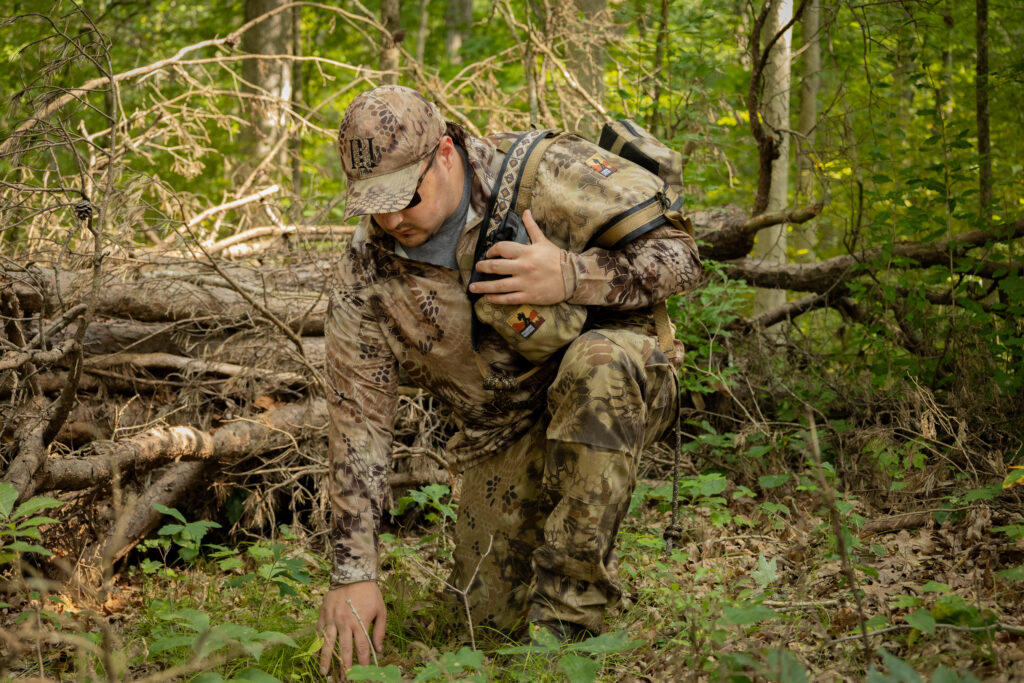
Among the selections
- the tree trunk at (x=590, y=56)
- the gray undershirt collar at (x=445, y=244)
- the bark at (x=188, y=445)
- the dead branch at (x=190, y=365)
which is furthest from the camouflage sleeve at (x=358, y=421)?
the tree trunk at (x=590, y=56)

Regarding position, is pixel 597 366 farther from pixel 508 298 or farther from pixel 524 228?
pixel 524 228

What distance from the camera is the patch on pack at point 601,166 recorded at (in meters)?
2.79

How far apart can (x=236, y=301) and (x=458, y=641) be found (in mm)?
2655

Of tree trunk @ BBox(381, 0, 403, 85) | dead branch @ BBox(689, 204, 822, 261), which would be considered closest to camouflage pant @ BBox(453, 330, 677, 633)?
dead branch @ BBox(689, 204, 822, 261)

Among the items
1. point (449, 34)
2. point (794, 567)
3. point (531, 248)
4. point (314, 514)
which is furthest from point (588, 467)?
point (449, 34)

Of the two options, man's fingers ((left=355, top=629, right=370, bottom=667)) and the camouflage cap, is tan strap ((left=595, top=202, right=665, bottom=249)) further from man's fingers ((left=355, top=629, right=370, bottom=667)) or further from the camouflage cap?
man's fingers ((left=355, top=629, right=370, bottom=667))

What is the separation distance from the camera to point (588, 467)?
2.54m

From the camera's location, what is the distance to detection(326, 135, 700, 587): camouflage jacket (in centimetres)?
269

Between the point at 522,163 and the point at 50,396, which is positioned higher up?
the point at 522,163

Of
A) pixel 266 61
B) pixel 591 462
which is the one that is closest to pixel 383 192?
pixel 591 462

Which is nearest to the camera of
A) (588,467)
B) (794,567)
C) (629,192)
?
(588,467)

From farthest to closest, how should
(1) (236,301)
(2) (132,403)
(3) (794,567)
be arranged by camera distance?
(1) (236,301) < (2) (132,403) < (3) (794,567)

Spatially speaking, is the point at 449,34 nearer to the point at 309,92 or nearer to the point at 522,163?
the point at 309,92

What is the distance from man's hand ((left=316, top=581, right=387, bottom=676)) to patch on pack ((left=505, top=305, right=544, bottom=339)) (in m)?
0.95
